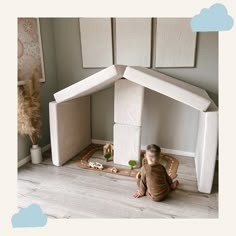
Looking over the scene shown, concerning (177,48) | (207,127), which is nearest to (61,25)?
(177,48)

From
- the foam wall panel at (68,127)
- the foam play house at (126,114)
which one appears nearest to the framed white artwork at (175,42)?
the foam play house at (126,114)

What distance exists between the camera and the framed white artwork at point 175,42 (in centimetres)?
225

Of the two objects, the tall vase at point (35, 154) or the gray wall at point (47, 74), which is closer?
the tall vase at point (35, 154)

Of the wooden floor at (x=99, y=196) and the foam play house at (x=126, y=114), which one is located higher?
the foam play house at (x=126, y=114)

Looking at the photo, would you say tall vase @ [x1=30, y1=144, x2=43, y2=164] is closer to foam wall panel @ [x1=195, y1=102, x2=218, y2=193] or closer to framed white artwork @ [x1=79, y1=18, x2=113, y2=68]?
framed white artwork @ [x1=79, y1=18, x2=113, y2=68]

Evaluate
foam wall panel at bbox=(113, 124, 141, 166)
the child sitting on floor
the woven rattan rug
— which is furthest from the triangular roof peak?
the woven rattan rug

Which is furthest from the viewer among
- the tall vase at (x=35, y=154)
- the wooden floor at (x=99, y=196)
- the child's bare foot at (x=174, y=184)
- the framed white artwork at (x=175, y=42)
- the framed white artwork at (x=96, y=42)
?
the framed white artwork at (x=96, y=42)

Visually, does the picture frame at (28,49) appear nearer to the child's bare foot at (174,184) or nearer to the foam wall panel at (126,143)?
the foam wall panel at (126,143)

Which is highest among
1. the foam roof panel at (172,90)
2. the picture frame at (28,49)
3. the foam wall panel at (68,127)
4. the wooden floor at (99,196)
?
the picture frame at (28,49)

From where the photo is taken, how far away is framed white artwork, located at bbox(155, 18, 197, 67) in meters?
2.25

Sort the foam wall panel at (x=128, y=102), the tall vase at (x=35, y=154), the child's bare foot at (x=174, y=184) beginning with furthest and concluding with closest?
the tall vase at (x=35, y=154) < the foam wall panel at (x=128, y=102) < the child's bare foot at (x=174, y=184)
